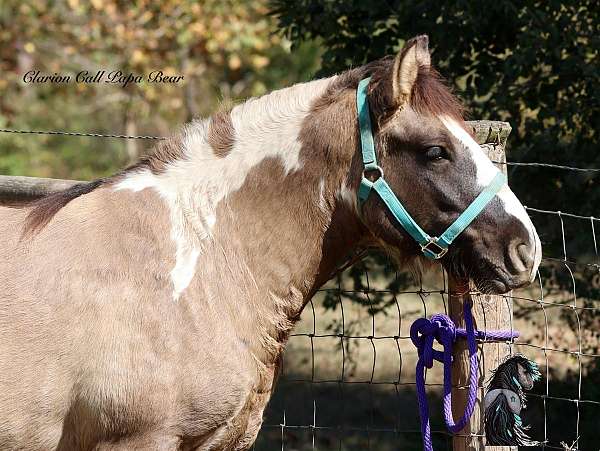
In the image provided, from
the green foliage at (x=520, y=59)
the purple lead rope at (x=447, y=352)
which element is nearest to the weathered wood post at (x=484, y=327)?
the purple lead rope at (x=447, y=352)

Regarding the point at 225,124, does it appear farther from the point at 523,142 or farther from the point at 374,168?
the point at 523,142

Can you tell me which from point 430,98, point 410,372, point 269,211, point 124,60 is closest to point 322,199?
point 269,211

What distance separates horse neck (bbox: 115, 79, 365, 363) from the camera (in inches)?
113

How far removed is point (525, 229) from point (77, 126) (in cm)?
1310

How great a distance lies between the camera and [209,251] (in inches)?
113

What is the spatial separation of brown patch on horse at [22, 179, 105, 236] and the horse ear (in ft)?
3.58

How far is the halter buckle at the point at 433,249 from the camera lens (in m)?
2.83

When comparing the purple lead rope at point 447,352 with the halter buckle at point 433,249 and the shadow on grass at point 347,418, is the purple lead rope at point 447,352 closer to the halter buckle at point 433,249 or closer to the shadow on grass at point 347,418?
the halter buckle at point 433,249

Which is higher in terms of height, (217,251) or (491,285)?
(217,251)

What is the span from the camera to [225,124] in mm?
3020

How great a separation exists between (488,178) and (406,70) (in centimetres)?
45

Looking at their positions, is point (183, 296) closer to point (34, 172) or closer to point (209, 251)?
point (209, 251)

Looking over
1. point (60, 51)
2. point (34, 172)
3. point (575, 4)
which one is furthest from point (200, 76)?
point (575, 4)

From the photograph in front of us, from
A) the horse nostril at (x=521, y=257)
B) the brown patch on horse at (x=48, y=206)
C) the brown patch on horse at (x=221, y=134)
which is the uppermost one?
the brown patch on horse at (x=221, y=134)
